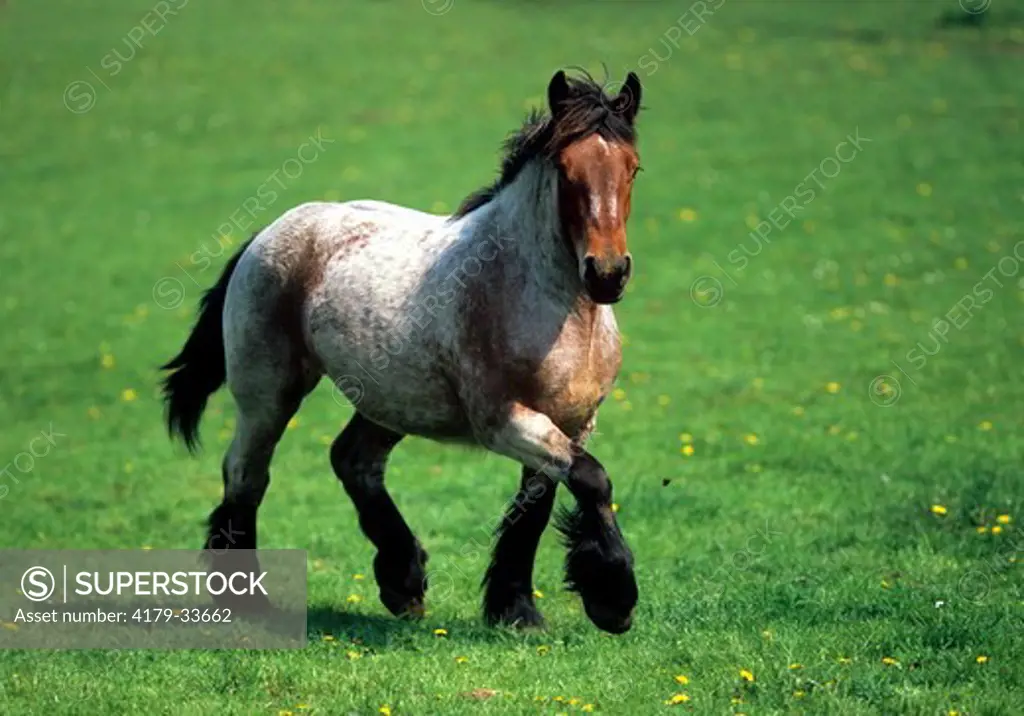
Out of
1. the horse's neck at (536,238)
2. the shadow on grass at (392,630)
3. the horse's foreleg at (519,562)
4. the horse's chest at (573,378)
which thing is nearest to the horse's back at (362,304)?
the horse's neck at (536,238)

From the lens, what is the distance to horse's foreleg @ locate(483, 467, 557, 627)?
29.7 ft

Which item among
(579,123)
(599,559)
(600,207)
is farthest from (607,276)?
(599,559)

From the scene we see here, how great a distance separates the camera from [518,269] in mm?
8586

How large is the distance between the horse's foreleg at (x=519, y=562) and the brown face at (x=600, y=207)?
1.63m

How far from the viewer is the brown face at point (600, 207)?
7.71 m

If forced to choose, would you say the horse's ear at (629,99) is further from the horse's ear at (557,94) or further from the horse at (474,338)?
the horse's ear at (557,94)

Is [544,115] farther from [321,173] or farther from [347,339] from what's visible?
[321,173]

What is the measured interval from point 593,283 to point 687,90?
26.2 m

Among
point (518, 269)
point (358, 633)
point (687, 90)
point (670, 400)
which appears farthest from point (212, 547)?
point (687, 90)

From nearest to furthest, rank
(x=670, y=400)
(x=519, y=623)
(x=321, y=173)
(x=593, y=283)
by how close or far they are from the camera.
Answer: (x=593, y=283) → (x=519, y=623) → (x=670, y=400) → (x=321, y=173)

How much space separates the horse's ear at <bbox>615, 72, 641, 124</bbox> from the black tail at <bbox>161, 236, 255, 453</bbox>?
3.58 metres

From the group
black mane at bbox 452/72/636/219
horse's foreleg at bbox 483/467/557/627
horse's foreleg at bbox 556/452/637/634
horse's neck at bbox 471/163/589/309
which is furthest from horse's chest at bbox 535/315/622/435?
black mane at bbox 452/72/636/219

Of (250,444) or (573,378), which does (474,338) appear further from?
(250,444)

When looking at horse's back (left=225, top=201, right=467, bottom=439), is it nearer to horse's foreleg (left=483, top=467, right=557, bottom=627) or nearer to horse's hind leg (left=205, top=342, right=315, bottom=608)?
horse's hind leg (left=205, top=342, right=315, bottom=608)
